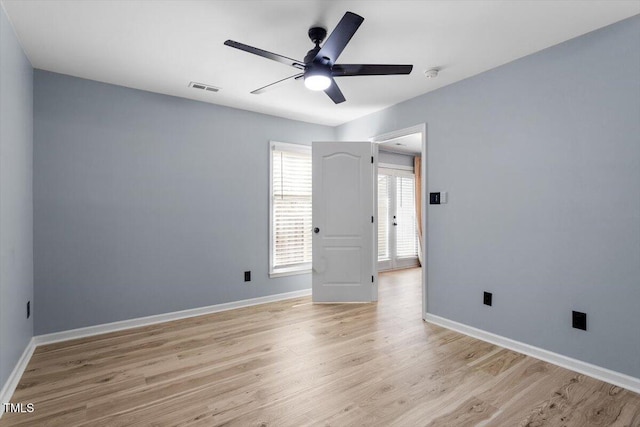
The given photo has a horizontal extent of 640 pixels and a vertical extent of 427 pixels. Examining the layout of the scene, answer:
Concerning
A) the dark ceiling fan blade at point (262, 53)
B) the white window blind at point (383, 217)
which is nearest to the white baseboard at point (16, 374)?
the dark ceiling fan blade at point (262, 53)

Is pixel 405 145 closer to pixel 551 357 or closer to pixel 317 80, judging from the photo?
pixel 317 80

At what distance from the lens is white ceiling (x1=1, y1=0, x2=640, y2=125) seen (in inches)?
80.0

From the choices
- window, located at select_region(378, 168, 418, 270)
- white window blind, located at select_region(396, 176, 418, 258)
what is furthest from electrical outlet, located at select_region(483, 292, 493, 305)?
white window blind, located at select_region(396, 176, 418, 258)

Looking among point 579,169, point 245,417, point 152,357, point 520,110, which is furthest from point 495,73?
point 152,357

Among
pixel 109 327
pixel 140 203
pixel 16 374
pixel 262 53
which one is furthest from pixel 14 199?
pixel 262 53

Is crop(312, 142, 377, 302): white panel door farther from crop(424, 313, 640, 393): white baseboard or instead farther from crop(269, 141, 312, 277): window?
crop(424, 313, 640, 393): white baseboard

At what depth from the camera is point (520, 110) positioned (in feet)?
8.93

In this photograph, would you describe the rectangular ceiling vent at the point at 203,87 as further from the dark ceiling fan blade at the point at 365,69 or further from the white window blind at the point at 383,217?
the white window blind at the point at 383,217

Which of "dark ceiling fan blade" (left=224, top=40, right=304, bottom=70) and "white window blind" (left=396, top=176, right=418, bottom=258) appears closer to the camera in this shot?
"dark ceiling fan blade" (left=224, top=40, right=304, bottom=70)

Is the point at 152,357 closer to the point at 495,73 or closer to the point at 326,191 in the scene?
the point at 326,191

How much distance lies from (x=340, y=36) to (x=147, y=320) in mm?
3309

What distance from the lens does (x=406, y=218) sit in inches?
262

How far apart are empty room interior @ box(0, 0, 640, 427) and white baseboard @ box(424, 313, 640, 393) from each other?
0.06 ft

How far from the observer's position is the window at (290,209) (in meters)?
4.30
